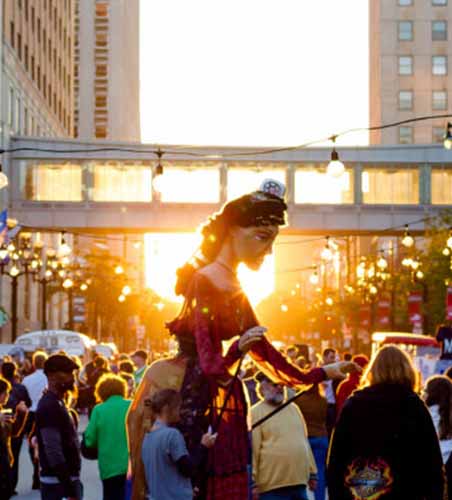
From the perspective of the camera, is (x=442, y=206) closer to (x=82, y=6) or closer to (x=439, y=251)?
(x=439, y=251)

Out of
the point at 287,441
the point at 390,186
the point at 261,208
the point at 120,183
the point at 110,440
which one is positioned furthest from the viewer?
the point at 390,186

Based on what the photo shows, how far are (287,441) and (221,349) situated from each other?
6.66m

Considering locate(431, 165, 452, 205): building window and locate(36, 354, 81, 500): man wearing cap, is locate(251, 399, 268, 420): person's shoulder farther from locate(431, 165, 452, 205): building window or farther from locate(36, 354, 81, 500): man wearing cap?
locate(431, 165, 452, 205): building window

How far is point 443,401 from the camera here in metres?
10.5

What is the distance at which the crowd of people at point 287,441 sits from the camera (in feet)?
23.5

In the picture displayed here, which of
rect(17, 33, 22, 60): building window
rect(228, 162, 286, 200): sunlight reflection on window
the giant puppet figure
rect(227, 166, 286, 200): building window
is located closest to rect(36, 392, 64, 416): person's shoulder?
the giant puppet figure

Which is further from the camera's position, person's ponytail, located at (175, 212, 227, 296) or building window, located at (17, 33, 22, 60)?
building window, located at (17, 33, 22, 60)

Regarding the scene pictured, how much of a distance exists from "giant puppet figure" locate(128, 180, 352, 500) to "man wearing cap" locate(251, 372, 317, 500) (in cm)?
621

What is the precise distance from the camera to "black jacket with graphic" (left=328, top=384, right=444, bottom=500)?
7840 mm

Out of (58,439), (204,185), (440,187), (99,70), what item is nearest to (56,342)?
(204,185)

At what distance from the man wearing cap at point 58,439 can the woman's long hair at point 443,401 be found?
117 inches

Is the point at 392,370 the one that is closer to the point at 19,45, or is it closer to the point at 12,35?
the point at 12,35

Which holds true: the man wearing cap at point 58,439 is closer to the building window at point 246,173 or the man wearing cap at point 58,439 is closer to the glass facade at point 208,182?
the glass facade at point 208,182

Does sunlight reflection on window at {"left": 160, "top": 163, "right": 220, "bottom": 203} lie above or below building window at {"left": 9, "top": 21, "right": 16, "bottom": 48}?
below
